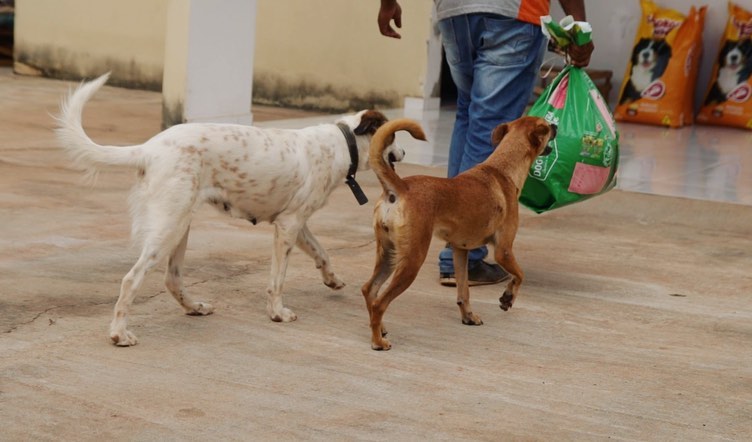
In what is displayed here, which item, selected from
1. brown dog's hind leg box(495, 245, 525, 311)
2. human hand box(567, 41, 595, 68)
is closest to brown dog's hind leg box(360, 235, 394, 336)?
brown dog's hind leg box(495, 245, 525, 311)

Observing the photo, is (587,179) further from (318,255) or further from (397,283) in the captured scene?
(397,283)

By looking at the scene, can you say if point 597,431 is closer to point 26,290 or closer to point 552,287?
point 552,287

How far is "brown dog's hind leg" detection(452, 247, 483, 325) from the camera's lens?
485 centimetres

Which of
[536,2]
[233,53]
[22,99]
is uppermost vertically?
[536,2]

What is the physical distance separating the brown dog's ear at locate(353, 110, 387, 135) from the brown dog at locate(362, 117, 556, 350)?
37 cm

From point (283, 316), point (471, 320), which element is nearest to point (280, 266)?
point (283, 316)

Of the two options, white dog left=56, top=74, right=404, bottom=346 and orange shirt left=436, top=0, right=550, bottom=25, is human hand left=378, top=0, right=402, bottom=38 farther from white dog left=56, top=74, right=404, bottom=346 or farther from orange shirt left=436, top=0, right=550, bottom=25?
white dog left=56, top=74, right=404, bottom=346

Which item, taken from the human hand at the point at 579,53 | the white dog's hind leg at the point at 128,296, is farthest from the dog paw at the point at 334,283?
the human hand at the point at 579,53

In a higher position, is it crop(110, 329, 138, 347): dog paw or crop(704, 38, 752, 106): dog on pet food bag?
crop(704, 38, 752, 106): dog on pet food bag

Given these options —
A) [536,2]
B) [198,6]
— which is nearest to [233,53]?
[198,6]

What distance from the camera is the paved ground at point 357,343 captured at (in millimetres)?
3688

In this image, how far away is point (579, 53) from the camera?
5.41 m

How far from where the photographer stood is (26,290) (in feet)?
16.0

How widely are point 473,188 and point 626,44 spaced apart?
8291mm
